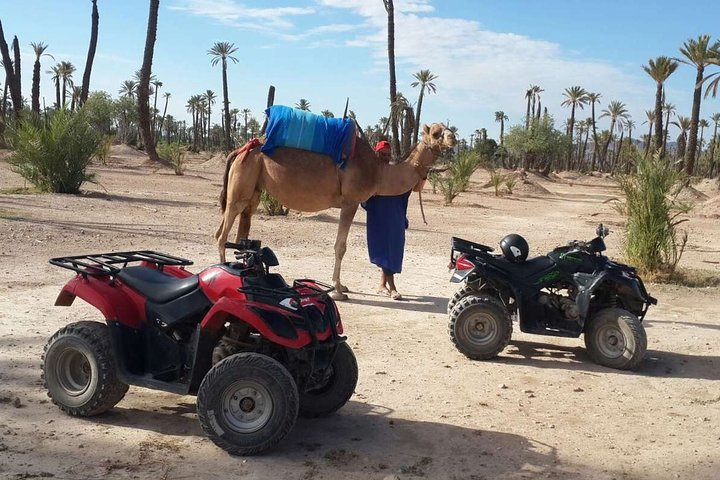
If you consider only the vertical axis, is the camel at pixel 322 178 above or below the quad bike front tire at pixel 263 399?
above

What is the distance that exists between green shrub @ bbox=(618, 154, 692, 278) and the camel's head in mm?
3171

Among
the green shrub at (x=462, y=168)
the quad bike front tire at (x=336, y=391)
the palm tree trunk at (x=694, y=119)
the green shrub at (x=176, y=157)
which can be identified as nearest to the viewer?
the quad bike front tire at (x=336, y=391)

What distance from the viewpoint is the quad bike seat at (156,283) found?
487 centimetres

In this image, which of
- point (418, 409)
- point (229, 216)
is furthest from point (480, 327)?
point (229, 216)

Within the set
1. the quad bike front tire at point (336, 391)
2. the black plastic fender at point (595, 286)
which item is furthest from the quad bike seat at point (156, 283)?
the black plastic fender at point (595, 286)

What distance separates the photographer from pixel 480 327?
7082 mm

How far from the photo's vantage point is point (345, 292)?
9.75 metres

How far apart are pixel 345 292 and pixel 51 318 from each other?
11.8ft

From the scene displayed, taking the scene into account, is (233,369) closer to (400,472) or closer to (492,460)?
(400,472)

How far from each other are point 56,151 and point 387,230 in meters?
11.4

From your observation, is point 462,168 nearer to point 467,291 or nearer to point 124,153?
point 467,291

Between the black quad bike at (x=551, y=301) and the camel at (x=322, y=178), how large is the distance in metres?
2.51

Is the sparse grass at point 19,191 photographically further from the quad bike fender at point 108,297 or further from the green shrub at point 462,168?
the green shrub at point 462,168

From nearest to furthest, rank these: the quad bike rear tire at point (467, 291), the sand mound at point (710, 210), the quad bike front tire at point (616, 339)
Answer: the quad bike front tire at point (616, 339) < the quad bike rear tire at point (467, 291) < the sand mound at point (710, 210)
